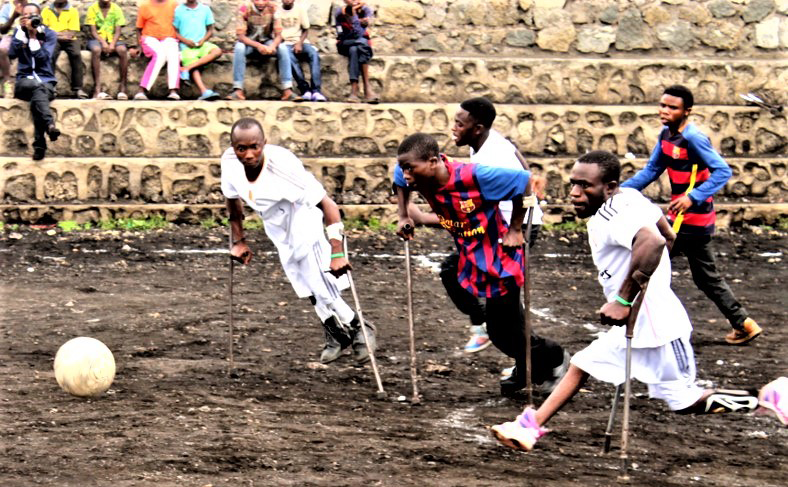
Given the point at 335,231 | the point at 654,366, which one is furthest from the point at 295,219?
the point at 654,366

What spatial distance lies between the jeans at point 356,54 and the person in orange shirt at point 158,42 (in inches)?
86.9

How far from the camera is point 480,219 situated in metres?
7.05

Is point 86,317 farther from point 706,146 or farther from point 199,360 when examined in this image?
point 706,146

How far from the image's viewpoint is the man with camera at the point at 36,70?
1447 cm

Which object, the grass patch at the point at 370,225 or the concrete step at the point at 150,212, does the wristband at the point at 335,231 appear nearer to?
the concrete step at the point at 150,212

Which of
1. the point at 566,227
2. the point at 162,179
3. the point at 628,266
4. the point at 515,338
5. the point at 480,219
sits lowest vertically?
the point at 566,227

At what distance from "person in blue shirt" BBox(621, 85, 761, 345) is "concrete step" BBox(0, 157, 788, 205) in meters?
6.21

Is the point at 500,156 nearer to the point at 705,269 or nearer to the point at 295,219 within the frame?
the point at 295,219

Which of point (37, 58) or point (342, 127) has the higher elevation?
point (37, 58)

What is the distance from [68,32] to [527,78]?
6047 mm

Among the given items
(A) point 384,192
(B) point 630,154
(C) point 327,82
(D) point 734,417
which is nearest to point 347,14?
(C) point 327,82

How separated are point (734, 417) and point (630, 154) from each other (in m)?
8.18

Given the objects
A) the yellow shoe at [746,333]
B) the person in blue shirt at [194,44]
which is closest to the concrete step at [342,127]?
the person in blue shirt at [194,44]

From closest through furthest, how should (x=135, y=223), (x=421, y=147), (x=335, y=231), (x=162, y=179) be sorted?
(x=421, y=147), (x=335, y=231), (x=135, y=223), (x=162, y=179)
